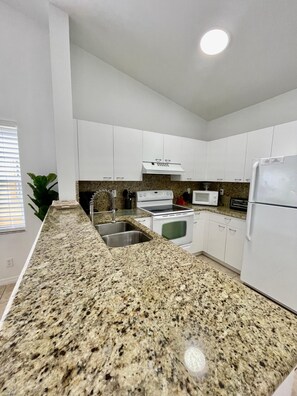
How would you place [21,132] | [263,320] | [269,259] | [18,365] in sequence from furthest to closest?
[21,132]
[269,259]
[263,320]
[18,365]

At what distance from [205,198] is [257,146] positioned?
1.19 meters

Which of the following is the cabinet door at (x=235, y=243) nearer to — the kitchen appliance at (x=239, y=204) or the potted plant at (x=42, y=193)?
the kitchen appliance at (x=239, y=204)

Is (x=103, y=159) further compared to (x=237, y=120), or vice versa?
(x=237, y=120)

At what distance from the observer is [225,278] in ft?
2.56

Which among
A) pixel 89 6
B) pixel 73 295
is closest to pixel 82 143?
pixel 89 6

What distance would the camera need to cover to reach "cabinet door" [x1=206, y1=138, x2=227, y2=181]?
2938 mm

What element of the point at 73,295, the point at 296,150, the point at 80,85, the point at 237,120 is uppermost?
the point at 80,85

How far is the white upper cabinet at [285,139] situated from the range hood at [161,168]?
4.33 ft

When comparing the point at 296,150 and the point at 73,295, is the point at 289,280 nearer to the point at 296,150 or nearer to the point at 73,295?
the point at 296,150

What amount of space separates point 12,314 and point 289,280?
242 centimetres

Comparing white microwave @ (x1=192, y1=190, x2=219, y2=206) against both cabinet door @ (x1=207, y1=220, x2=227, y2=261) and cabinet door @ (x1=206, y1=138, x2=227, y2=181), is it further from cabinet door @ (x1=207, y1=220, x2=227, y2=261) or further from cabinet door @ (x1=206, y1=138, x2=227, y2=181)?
cabinet door @ (x1=207, y1=220, x2=227, y2=261)

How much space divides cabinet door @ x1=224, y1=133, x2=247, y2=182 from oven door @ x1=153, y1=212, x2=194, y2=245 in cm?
94

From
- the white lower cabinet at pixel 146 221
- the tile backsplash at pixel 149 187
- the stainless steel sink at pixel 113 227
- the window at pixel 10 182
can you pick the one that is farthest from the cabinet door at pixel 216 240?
the window at pixel 10 182

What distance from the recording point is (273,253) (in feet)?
6.33
